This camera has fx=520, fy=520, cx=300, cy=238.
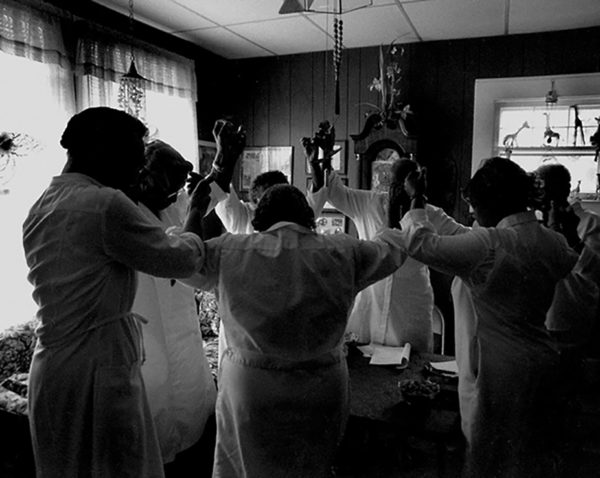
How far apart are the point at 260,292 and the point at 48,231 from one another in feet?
1.74

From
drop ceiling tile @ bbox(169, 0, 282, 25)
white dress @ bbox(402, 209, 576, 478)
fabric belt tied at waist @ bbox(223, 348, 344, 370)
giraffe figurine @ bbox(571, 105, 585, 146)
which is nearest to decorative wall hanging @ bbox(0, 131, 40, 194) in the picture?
drop ceiling tile @ bbox(169, 0, 282, 25)

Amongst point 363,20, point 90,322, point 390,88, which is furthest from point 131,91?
point 90,322

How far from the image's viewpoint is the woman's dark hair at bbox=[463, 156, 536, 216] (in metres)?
1.43

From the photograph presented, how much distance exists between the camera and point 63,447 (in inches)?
51.6

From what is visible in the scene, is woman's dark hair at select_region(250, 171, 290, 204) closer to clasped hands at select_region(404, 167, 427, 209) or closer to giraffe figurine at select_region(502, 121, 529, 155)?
clasped hands at select_region(404, 167, 427, 209)

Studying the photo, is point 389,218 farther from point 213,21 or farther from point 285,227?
point 213,21

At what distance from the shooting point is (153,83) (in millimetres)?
3713

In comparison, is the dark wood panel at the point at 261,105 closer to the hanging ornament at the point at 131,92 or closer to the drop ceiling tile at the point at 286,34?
the drop ceiling tile at the point at 286,34

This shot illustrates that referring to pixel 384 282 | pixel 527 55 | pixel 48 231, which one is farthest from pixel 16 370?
pixel 527 55

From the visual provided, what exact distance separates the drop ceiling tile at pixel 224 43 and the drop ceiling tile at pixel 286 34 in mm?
96

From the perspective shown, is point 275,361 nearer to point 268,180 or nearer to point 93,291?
point 93,291

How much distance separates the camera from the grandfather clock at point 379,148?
380 centimetres

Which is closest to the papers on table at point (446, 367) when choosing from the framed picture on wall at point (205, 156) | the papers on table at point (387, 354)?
the papers on table at point (387, 354)

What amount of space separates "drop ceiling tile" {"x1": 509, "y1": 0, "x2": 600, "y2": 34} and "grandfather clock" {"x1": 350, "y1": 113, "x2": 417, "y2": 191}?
996 millimetres
